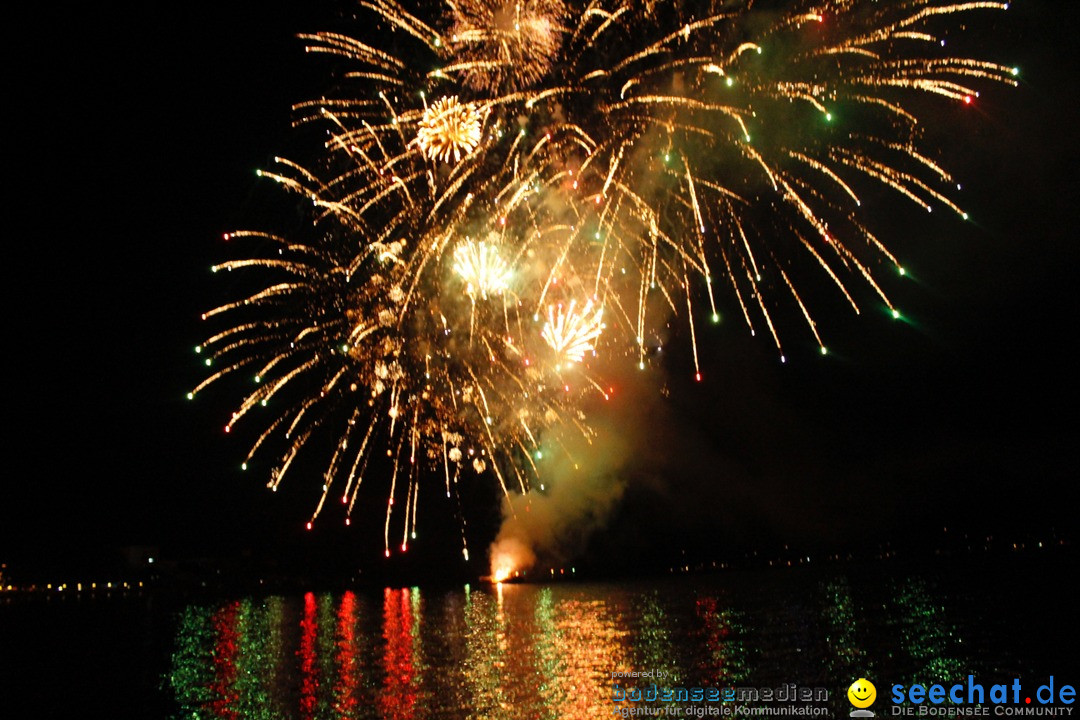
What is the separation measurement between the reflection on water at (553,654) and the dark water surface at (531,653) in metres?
0.06

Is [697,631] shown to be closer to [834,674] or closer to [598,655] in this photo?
[598,655]

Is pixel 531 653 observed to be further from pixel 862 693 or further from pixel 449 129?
pixel 449 129

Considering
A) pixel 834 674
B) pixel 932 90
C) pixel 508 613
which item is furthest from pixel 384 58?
pixel 508 613

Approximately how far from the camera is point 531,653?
622 inches

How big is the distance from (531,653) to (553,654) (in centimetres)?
65

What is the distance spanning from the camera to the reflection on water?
37.3 ft

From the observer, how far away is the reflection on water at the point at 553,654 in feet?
37.3

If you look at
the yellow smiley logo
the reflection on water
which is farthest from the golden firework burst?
the yellow smiley logo

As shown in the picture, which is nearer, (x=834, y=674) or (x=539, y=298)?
(x=834, y=674)

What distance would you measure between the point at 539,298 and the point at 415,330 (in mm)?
2477

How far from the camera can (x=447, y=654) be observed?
16.5 m

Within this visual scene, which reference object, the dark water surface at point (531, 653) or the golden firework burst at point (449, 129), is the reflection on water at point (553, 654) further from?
the golden firework burst at point (449, 129)

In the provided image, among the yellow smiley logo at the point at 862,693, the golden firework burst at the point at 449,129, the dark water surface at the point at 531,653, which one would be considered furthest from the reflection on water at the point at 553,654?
the golden firework burst at the point at 449,129

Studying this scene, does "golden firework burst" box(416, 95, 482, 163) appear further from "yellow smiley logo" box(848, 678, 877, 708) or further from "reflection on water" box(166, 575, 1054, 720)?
"yellow smiley logo" box(848, 678, 877, 708)
